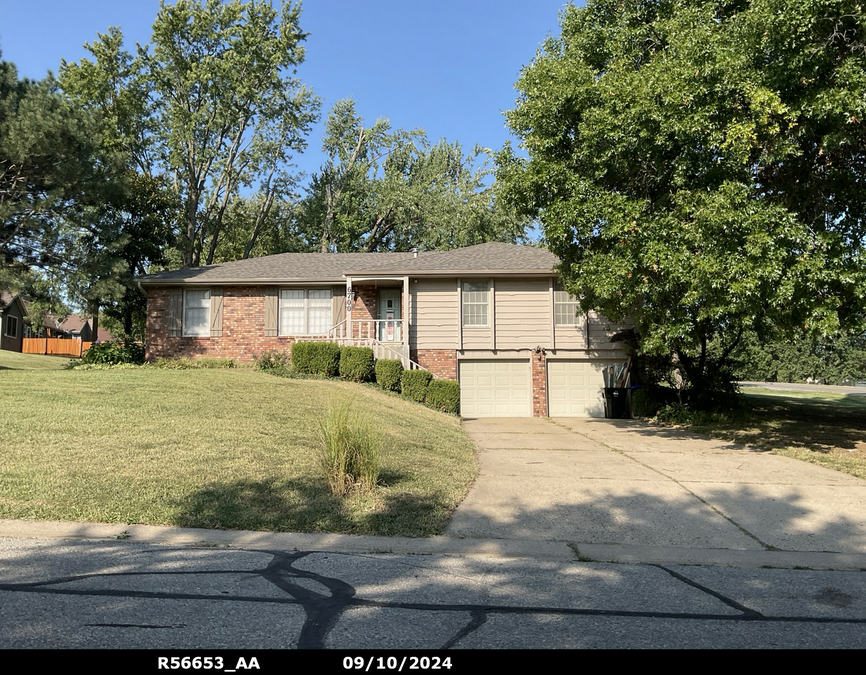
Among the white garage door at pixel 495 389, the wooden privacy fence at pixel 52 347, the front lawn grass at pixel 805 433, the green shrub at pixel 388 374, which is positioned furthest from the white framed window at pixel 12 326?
the front lawn grass at pixel 805 433

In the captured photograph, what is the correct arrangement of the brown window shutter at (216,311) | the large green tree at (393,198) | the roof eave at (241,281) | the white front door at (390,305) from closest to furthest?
1. the roof eave at (241,281)
2. the brown window shutter at (216,311)
3. the white front door at (390,305)
4. the large green tree at (393,198)

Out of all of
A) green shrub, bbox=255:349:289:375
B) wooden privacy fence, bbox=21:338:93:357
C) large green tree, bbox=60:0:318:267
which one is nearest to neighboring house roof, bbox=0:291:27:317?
wooden privacy fence, bbox=21:338:93:357

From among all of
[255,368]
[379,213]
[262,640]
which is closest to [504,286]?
[255,368]

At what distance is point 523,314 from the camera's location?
21125 mm

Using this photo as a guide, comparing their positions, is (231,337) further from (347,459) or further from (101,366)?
(347,459)

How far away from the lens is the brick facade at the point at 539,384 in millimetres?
20719

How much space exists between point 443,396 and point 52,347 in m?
37.3

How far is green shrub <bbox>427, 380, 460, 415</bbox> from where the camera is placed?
1798cm

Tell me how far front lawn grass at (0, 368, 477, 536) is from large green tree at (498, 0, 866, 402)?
492 centimetres

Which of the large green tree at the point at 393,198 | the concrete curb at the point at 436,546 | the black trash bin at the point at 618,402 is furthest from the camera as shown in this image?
the large green tree at the point at 393,198

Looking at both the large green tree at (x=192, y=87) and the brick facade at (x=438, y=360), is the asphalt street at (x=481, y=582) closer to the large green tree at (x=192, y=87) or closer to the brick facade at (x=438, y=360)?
the brick facade at (x=438, y=360)

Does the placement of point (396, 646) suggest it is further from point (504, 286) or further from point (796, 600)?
point (504, 286)

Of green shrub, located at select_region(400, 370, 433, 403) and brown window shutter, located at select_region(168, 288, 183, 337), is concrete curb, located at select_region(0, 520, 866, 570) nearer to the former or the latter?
green shrub, located at select_region(400, 370, 433, 403)

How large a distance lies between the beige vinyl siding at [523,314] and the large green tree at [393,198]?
53.2 feet
